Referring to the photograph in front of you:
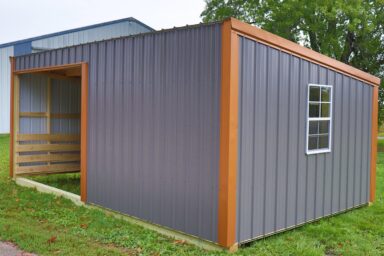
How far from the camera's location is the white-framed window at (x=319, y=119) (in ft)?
19.8

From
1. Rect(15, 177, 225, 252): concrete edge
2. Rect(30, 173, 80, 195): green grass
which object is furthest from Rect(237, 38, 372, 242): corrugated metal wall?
Rect(30, 173, 80, 195): green grass

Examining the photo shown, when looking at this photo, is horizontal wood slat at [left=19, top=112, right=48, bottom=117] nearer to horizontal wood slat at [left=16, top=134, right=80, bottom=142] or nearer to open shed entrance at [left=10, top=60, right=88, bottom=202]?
open shed entrance at [left=10, top=60, right=88, bottom=202]

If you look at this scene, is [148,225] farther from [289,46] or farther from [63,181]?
[63,181]

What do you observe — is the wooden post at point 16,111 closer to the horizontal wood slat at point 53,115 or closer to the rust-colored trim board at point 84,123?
the horizontal wood slat at point 53,115

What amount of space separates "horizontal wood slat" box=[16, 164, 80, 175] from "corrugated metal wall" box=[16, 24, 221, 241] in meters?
2.68

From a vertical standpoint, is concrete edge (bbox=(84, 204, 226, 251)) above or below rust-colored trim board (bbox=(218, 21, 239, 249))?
below

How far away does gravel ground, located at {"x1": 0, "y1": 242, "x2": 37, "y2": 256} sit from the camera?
4580mm

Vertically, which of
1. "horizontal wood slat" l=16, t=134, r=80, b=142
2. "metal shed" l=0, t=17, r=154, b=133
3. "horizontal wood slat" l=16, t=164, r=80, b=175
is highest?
"metal shed" l=0, t=17, r=154, b=133

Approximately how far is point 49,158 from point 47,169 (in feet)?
0.76

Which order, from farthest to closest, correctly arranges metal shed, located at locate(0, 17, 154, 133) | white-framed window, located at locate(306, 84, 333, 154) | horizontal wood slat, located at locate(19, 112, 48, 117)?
1. metal shed, located at locate(0, 17, 154, 133)
2. horizontal wood slat, located at locate(19, 112, 48, 117)
3. white-framed window, located at locate(306, 84, 333, 154)

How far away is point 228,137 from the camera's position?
466cm

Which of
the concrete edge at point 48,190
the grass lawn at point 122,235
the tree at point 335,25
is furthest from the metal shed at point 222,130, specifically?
the tree at point 335,25

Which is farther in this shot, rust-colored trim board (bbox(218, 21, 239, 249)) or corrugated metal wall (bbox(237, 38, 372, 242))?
corrugated metal wall (bbox(237, 38, 372, 242))

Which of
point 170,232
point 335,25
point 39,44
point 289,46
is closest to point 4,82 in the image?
point 39,44
